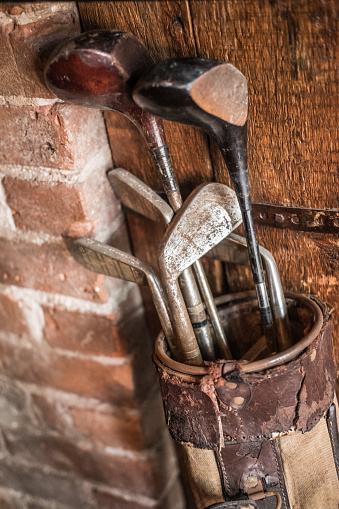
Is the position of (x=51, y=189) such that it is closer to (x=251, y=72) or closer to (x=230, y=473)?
(x=251, y=72)

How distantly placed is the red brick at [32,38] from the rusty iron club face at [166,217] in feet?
0.60

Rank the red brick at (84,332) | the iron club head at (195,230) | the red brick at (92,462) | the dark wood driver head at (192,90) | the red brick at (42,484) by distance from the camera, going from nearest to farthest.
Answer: the dark wood driver head at (192,90), the iron club head at (195,230), the red brick at (84,332), the red brick at (92,462), the red brick at (42,484)

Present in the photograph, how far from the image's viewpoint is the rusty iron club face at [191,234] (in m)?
0.72

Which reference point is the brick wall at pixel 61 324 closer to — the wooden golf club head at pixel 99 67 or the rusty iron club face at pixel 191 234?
the wooden golf club head at pixel 99 67

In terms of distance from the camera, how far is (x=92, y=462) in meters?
1.14

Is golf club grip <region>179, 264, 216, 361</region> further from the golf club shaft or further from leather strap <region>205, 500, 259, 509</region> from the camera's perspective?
leather strap <region>205, 500, 259, 509</region>

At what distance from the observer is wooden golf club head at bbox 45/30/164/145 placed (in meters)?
0.66

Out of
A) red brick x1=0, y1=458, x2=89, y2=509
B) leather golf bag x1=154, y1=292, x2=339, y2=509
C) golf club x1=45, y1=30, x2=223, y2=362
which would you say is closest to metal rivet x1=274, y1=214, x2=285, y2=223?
leather golf bag x1=154, y1=292, x2=339, y2=509

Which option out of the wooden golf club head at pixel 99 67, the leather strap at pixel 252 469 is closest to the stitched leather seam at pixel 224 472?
the leather strap at pixel 252 469

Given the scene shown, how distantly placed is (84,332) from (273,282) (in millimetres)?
408

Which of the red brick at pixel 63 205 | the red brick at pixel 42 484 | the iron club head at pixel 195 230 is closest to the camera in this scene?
the iron club head at pixel 195 230

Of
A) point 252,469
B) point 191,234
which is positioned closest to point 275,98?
point 191,234

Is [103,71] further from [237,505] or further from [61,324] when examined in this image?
[237,505]

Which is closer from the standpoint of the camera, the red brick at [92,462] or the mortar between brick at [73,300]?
the mortar between brick at [73,300]
